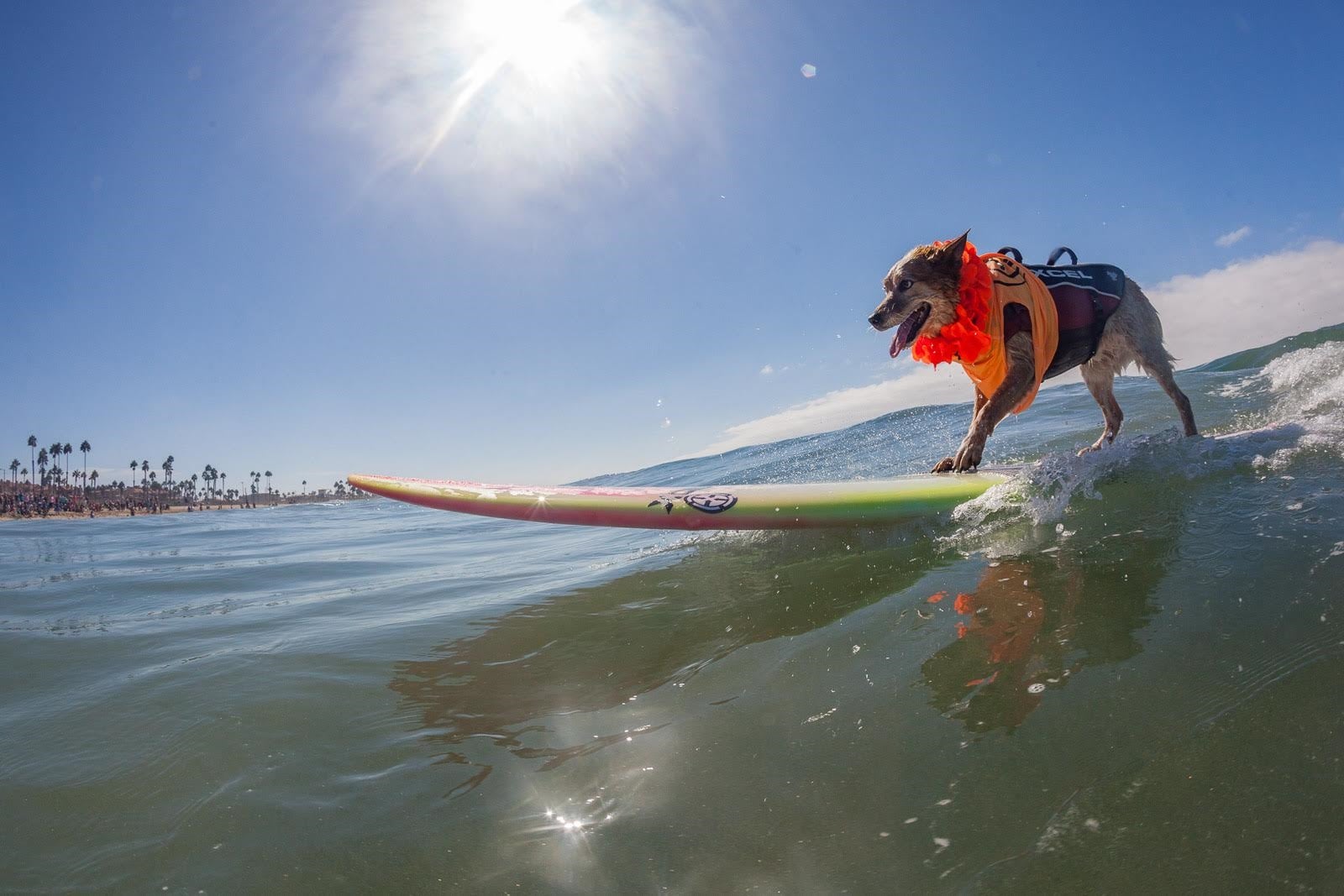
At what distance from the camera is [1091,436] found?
6.62 m

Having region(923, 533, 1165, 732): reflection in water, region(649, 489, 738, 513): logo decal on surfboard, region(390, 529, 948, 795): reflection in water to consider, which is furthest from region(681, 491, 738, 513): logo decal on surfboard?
region(923, 533, 1165, 732): reflection in water

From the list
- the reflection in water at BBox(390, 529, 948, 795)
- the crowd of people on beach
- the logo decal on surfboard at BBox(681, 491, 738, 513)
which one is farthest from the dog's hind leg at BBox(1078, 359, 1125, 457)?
the crowd of people on beach

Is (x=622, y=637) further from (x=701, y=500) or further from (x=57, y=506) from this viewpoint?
(x=57, y=506)

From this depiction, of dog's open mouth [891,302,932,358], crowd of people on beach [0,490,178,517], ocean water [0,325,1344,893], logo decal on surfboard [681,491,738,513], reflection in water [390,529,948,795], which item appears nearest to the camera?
ocean water [0,325,1344,893]

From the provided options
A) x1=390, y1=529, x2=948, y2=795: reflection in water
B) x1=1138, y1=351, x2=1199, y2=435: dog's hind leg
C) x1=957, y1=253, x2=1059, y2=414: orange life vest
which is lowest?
x1=390, y1=529, x2=948, y2=795: reflection in water

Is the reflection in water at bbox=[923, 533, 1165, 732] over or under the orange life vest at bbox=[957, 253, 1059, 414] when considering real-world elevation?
under

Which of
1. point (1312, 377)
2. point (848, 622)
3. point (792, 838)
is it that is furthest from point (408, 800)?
point (1312, 377)

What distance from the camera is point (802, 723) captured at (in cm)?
170

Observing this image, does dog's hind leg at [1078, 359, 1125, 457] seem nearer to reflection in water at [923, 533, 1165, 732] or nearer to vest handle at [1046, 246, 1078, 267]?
vest handle at [1046, 246, 1078, 267]

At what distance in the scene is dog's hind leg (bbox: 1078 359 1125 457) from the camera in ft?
17.1

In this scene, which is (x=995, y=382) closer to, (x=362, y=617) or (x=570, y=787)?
(x=570, y=787)

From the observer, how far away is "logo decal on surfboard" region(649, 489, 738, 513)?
370 centimetres

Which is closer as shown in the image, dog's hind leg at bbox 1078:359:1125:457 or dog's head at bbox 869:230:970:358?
dog's head at bbox 869:230:970:358

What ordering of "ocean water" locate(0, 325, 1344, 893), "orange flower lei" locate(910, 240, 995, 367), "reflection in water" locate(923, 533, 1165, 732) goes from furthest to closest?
1. "orange flower lei" locate(910, 240, 995, 367)
2. "reflection in water" locate(923, 533, 1165, 732)
3. "ocean water" locate(0, 325, 1344, 893)
